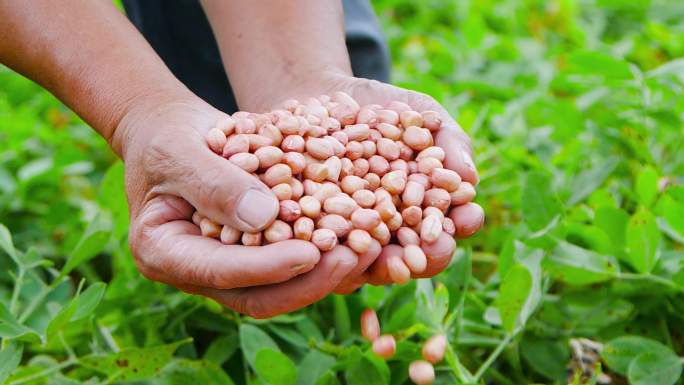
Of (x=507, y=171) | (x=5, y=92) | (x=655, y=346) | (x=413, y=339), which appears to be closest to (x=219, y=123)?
(x=413, y=339)

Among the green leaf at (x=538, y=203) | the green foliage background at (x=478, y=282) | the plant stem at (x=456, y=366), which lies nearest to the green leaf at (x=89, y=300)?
the green foliage background at (x=478, y=282)

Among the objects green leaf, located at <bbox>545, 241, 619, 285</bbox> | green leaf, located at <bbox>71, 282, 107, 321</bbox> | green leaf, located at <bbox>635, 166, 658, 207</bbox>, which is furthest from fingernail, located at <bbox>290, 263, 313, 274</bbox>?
green leaf, located at <bbox>635, 166, 658, 207</bbox>

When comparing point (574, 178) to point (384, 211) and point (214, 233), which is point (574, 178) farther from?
point (214, 233)

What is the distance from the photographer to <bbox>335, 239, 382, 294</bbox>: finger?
0.90 metres

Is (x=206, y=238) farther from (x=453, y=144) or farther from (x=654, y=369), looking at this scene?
(x=654, y=369)

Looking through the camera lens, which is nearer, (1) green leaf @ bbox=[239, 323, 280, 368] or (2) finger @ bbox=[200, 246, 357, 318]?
(2) finger @ bbox=[200, 246, 357, 318]

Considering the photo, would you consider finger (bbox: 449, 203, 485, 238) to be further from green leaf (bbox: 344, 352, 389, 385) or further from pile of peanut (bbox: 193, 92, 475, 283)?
green leaf (bbox: 344, 352, 389, 385)

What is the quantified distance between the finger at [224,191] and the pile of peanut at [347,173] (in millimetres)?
25

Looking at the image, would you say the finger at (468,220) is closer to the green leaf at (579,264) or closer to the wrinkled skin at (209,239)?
the wrinkled skin at (209,239)

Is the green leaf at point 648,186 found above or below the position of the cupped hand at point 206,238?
below

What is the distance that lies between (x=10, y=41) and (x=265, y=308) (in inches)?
19.4

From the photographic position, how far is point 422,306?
1.09m

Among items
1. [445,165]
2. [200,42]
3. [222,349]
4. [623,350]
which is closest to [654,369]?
[623,350]

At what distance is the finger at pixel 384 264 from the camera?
0.92 meters
